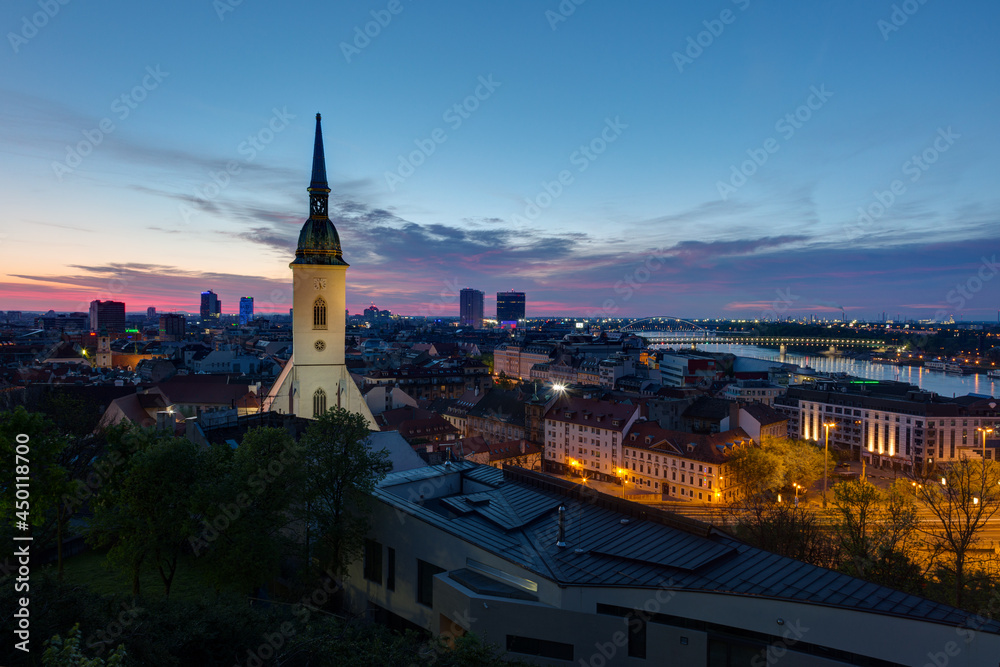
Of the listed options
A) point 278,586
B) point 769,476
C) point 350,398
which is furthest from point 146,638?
point 769,476

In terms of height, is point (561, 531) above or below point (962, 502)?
above

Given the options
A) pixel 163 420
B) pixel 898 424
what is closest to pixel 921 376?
pixel 898 424

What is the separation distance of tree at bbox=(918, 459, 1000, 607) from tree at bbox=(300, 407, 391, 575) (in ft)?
62.8

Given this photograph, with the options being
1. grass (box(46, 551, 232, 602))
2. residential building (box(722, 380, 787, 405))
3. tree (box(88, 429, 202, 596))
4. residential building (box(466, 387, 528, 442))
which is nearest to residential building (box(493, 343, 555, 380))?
residential building (box(722, 380, 787, 405))

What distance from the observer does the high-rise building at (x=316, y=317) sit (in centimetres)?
2739

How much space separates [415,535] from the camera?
631 inches

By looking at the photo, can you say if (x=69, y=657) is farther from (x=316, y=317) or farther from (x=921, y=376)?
(x=921, y=376)

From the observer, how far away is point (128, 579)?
18.2m

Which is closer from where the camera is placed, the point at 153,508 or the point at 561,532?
the point at 153,508

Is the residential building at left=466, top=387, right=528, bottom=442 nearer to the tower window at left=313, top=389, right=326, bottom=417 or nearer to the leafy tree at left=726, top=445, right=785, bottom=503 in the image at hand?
the leafy tree at left=726, top=445, right=785, bottom=503

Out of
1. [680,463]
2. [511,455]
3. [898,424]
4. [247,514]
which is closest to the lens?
[247,514]

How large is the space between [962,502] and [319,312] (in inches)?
1075

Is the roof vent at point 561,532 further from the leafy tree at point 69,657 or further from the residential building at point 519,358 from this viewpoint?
the residential building at point 519,358

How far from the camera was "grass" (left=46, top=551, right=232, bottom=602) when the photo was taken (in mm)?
17141
